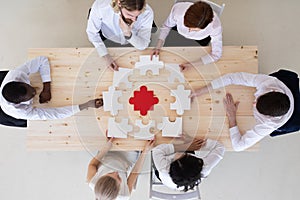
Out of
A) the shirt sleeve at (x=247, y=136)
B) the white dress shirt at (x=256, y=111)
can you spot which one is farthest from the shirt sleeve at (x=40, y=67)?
the shirt sleeve at (x=247, y=136)

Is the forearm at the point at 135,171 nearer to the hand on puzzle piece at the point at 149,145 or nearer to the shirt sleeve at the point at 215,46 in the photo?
the hand on puzzle piece at the point at 149,145

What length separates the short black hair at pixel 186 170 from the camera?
1.77 meters

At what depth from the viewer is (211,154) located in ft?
6.32

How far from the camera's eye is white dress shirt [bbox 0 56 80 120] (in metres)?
1.92

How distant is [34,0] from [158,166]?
169 centimetres

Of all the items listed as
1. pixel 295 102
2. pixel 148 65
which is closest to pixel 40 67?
pixel 148 65

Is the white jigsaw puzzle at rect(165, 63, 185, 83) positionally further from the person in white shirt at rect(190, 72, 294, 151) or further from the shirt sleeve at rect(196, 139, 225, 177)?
the shirt sleeve at rect(196, 139, 225, 177)

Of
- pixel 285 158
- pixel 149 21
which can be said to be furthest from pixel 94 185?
pixel 285 158

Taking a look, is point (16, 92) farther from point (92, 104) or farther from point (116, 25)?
point (116, 25)

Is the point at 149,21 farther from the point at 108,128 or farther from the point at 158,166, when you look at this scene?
the point at 158,166

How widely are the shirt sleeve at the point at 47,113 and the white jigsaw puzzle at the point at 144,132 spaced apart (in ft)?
1.17

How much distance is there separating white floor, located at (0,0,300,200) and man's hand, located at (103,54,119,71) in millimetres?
712

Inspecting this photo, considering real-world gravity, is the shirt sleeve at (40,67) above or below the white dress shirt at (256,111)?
above

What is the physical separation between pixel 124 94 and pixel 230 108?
596 millimetres
